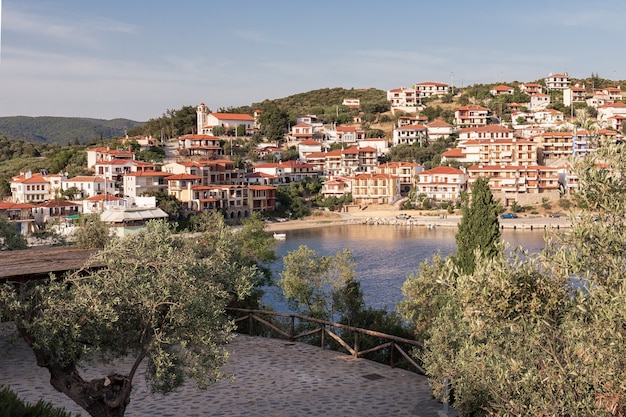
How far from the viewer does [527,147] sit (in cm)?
7381

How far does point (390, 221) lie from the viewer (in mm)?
64812

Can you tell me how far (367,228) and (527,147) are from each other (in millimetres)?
23620

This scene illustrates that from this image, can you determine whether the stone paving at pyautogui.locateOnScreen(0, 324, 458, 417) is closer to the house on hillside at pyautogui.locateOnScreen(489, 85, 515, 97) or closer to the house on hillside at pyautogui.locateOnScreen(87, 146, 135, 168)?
the house on hillside at pyautogui.locateOnScreen(87, 146, 135, 168)

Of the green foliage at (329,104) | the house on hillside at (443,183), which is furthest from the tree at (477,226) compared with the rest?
the green foliage at (329,104)

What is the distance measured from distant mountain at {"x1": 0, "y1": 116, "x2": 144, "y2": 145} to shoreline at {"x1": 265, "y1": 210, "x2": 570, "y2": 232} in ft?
301

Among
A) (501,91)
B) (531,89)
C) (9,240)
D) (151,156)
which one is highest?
(531,89)

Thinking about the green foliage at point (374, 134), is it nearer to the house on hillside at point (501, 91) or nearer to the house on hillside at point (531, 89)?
the house on hillside at point (501, 91)

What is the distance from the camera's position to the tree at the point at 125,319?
6.41 metres

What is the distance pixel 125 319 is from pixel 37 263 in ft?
14.5

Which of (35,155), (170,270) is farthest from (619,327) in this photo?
(35,155)

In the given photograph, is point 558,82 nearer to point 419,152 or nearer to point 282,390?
point 419,152

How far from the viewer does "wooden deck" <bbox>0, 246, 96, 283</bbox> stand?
8.97 meters

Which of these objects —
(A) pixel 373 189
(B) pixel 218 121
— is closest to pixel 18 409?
(A) pixel 373 189

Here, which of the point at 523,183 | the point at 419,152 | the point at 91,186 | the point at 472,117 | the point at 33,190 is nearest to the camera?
the point at 33,190
